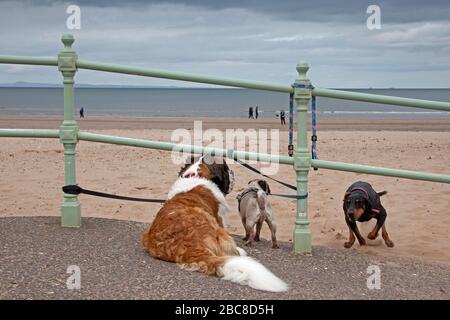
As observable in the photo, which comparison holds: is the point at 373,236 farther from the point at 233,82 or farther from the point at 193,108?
the point at 193,108

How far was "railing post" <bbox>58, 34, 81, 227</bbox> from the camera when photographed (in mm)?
6070

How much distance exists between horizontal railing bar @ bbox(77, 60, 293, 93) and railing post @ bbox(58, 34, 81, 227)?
0.11 meters

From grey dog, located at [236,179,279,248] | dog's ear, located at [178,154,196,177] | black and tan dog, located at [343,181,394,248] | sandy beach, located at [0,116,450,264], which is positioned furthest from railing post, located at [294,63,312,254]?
black and tan dog, located at [343,181,394,248]

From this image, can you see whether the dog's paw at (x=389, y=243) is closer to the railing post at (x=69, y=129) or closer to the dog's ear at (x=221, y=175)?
the dog's ear at (x=221, y=175)

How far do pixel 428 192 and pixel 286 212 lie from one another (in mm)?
2831

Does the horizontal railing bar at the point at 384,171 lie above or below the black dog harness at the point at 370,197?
above

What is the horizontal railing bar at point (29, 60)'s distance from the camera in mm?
6102

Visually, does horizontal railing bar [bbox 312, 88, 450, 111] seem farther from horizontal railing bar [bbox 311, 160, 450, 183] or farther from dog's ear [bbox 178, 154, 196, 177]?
dog's ear [bbox 178, 154, 196, 177]

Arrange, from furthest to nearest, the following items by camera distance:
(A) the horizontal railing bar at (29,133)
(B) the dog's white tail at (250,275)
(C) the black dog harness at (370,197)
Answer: (C) the black dog harness at (370,197), (A) the horizontal railing bar at (29,133), (B) the dog's white tail at (250,275)

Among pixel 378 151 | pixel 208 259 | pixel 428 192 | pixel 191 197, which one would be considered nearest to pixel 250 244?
pixel 191 197

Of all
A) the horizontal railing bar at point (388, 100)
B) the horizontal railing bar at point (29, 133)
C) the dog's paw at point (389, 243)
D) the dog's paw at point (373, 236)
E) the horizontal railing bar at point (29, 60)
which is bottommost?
the dog's paw at point (389, 243)

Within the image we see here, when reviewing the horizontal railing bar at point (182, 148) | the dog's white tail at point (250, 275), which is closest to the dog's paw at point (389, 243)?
the horizontal railing bar at point (182, 148)
